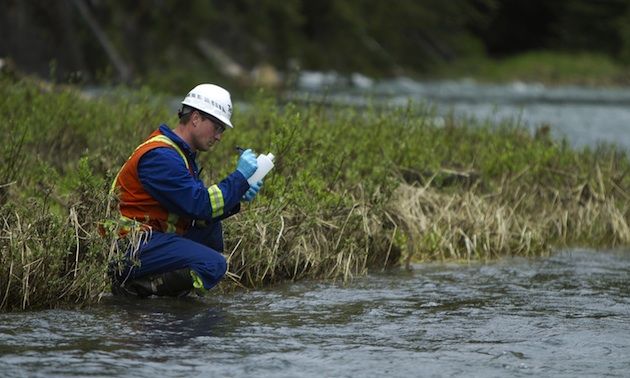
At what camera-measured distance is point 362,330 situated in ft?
25.4

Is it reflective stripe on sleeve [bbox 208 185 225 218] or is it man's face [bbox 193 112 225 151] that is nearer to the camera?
reflective stripe on sleeve [bbox 208 185 225 218]

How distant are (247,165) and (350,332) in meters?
1.29

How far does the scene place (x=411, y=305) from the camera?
8711mm

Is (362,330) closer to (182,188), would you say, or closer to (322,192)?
(182,188)

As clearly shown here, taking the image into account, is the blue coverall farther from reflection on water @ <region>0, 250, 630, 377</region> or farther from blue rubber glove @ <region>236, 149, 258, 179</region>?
reflection on water @ <region>0, 250, 630, 377</region>

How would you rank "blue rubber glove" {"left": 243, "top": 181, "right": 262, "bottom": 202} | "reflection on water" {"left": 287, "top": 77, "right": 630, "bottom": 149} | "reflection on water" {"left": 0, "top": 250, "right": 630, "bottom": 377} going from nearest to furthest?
"reflection on water" {"left": 0, "top": 250, "right": 630, "bottom": 377} < "blue rubber glove" {"left": 243, "top": 181, "right": 262, "bottom": 202} < "reflection on water" {"left": 287, "top": 77, "right": 630, "bottom": 149}

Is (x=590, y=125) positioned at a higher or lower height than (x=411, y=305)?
higher

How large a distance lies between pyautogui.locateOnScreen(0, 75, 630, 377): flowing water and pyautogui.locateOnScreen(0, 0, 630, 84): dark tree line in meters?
5.25

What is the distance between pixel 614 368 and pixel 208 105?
2960mm

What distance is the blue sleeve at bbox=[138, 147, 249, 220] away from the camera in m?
7.99

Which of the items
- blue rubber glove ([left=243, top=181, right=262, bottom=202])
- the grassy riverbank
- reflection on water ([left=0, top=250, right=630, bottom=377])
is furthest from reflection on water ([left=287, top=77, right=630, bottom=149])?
blue rubber glove ([left=243, top=181, right=262, bottom=202])

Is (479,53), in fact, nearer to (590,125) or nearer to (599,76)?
(599,76)

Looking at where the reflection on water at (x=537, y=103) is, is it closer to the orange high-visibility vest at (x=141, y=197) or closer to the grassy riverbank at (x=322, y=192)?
the grassy riverbank at (x=322, y=192)

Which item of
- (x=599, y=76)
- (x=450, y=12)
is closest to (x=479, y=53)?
(x=450, y=12)
